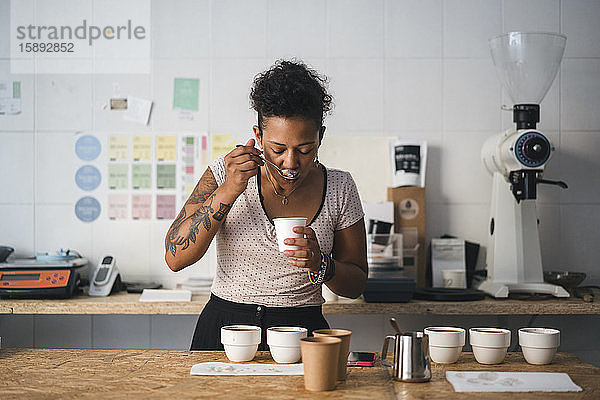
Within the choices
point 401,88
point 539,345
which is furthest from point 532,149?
point 539,345

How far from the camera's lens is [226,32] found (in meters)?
3.41

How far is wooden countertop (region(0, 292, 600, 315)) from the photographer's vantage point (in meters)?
2.83

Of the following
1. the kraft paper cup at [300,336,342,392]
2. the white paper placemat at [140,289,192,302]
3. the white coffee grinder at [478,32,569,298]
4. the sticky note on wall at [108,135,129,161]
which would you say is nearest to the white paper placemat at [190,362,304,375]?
the kraft paper cup at [300,336,342,392]

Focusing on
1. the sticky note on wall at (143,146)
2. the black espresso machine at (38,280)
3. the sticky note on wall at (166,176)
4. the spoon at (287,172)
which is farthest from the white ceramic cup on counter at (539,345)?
the sticky note on wall at (143,146)

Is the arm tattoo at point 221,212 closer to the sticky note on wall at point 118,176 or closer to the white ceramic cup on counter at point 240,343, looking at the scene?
the white ceramic cup on counter at point 240,343

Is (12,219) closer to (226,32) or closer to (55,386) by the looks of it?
(226,32)

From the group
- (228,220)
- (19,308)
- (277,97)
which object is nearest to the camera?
(277,97)

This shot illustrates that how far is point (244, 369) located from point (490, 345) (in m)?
0.64

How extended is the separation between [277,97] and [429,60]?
154cm

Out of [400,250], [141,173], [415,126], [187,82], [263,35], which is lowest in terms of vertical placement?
[400,250]

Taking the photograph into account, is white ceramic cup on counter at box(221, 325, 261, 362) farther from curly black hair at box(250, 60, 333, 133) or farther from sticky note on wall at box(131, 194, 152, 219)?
sticky note on wall at box(131, 194, 152, 219)

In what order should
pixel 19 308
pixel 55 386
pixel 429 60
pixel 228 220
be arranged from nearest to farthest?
pixel 55 386, pixel 228 220, pixel 19 308, pixel 429 60

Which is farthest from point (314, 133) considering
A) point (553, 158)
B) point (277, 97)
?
point (553, 158)

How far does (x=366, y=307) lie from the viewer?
285 cm
